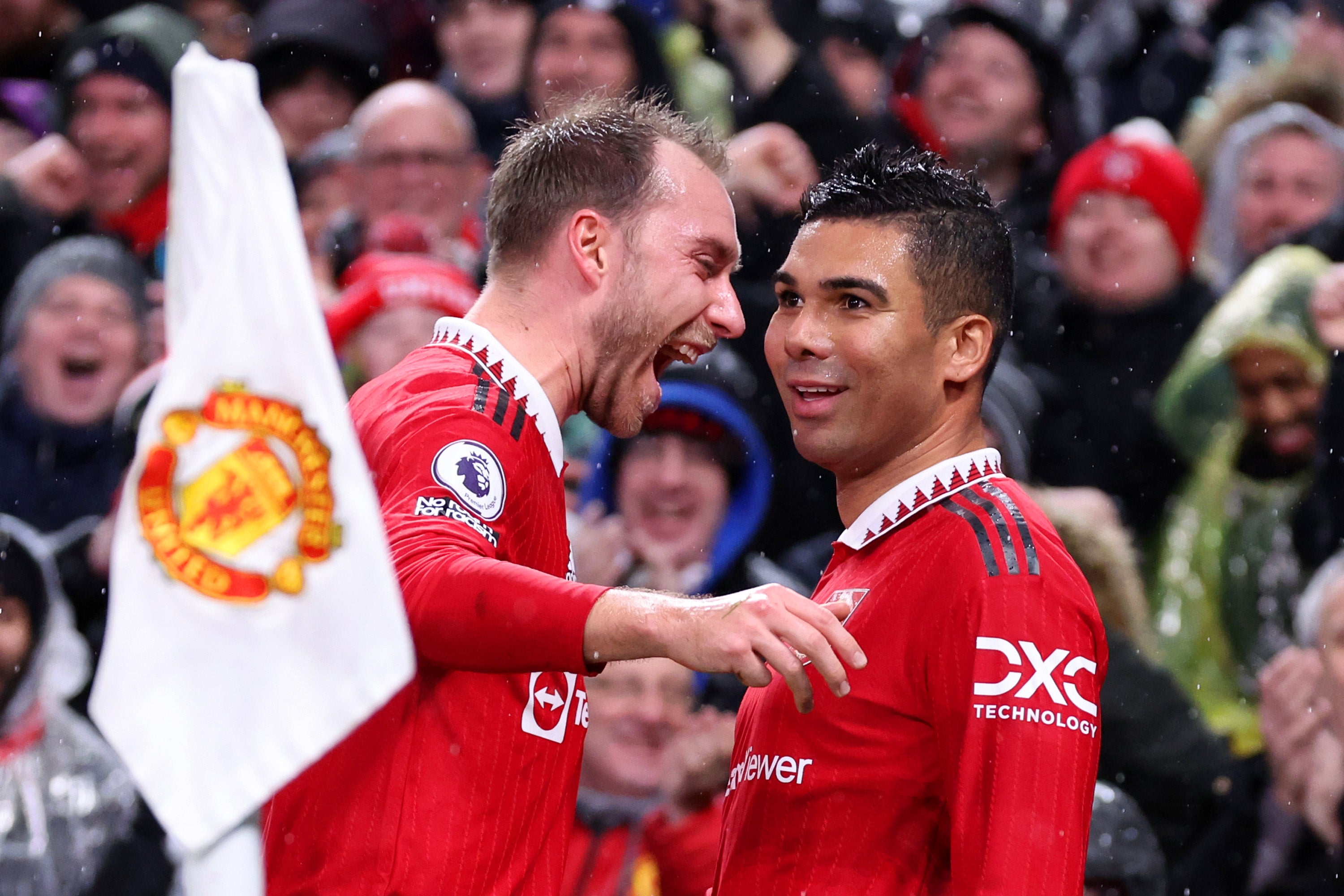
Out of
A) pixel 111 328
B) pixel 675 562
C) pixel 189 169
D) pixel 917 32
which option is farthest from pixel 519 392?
pixel 917 32

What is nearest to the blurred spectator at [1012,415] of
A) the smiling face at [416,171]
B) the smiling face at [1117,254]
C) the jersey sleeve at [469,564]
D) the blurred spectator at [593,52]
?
the smiling face at [1117,254]

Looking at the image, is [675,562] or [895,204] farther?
[675,562]

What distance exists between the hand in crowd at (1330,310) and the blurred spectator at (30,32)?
4845mm

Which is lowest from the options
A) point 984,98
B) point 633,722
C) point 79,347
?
point 633,722

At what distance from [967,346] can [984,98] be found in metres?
3.02

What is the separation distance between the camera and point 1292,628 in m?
4.52

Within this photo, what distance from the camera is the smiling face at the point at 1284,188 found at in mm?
4973

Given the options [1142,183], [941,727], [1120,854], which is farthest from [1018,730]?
[1142,183]

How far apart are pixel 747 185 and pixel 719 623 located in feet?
11.6

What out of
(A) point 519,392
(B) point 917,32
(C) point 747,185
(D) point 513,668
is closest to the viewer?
(D) point 513,668

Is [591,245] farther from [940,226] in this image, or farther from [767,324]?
[767,324]

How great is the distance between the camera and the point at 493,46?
18.1 ft

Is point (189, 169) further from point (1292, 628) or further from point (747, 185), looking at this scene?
point (1292, 628)

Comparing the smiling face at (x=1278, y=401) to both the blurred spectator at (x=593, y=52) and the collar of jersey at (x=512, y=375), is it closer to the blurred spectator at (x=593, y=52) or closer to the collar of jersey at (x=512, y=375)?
the blurred spectator at (x=593, y=52)
